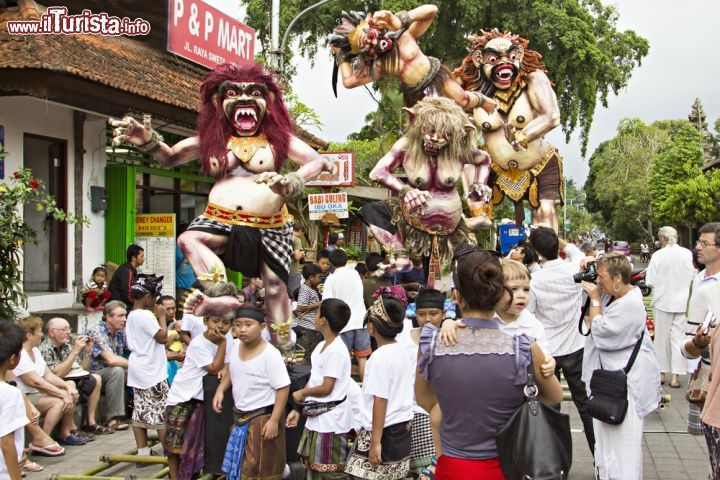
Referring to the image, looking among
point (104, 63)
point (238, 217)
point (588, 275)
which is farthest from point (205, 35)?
point (588, 275)

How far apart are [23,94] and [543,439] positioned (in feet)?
24.1

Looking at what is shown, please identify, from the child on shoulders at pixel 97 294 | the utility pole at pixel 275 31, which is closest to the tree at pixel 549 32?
the utility pole at pixel 275 31

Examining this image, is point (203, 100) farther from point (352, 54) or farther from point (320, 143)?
point (320, 143)

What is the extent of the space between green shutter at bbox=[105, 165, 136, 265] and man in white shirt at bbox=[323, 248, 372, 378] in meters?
4.78

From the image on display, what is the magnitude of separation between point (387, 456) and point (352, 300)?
2.65m

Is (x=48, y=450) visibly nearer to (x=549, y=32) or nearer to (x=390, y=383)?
(x=390, y=383)

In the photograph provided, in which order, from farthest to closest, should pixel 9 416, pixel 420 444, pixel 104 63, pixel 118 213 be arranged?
pixel 118 213
pixel 104 63
pixel 420 444
pixel 9 416

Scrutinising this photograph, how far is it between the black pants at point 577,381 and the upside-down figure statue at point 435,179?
1201mm

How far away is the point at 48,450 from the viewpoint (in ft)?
19.9

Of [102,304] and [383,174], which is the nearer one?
[383,174]

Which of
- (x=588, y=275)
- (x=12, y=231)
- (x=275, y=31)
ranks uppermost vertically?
(x=275, y=31)

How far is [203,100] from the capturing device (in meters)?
5.34

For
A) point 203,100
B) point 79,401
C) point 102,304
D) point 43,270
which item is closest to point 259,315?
point 203,100

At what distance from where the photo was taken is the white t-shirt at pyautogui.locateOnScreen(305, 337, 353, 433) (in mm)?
4391
